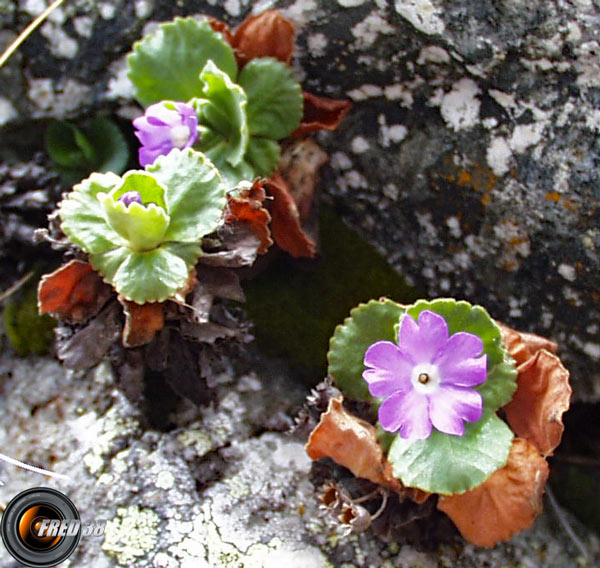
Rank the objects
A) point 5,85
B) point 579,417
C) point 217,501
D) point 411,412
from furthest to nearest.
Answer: point 579,417
point 5,85
point 217,501
point 411,412

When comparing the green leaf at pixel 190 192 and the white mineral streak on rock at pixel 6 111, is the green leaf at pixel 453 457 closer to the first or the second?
the green leaf at pixel 190 192

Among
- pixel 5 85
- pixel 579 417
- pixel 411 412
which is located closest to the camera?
pixel 411 412

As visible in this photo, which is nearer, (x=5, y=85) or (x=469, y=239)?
(x=469, y=239)

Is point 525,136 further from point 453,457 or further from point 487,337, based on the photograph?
point 453,457

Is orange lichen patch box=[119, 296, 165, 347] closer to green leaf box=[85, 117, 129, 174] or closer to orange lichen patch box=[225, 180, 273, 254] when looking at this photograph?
orange lichen patch box=[225, 180, 273, 254]

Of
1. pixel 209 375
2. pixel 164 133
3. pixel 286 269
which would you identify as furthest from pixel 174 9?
pixel 209 375

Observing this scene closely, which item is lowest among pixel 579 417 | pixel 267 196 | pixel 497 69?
pixel 579 417

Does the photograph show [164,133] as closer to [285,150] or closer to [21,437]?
[285,150]
